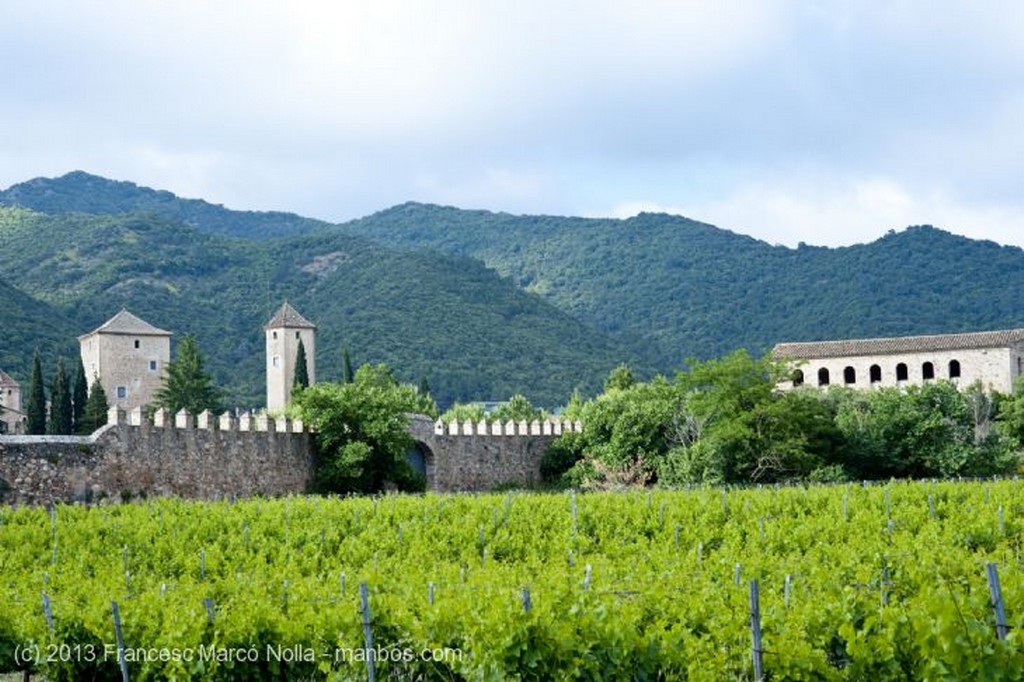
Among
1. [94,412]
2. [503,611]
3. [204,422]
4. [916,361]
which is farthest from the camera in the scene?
[916,361]

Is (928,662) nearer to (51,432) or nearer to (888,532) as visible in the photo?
(888,532)

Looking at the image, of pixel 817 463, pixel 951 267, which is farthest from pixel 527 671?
pixel 951 267

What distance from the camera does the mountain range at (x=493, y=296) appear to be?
102625 mm

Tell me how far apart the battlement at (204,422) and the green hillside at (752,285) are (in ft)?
278

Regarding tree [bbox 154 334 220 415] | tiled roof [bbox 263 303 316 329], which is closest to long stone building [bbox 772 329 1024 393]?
tree [bbox 154 334 220 415]

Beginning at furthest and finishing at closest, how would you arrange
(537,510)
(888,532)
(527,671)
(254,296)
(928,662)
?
(254,296) < (537,510) < (888,532) < (527,671) < (928,662)

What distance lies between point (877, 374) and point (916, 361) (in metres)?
1.85

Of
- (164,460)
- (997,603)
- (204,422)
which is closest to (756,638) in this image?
(997,603)

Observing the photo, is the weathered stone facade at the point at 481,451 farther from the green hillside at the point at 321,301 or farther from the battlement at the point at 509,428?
the green hillside at the point at 321,301

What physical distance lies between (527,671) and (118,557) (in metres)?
11.6

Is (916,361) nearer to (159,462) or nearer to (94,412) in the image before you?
(94,412)

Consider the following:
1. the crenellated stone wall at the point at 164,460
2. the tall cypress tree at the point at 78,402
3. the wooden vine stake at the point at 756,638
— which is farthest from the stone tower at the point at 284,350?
the wooden vine stake at the point at 756,638

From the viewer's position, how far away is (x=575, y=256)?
170125 millimetres

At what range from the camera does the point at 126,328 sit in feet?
265
